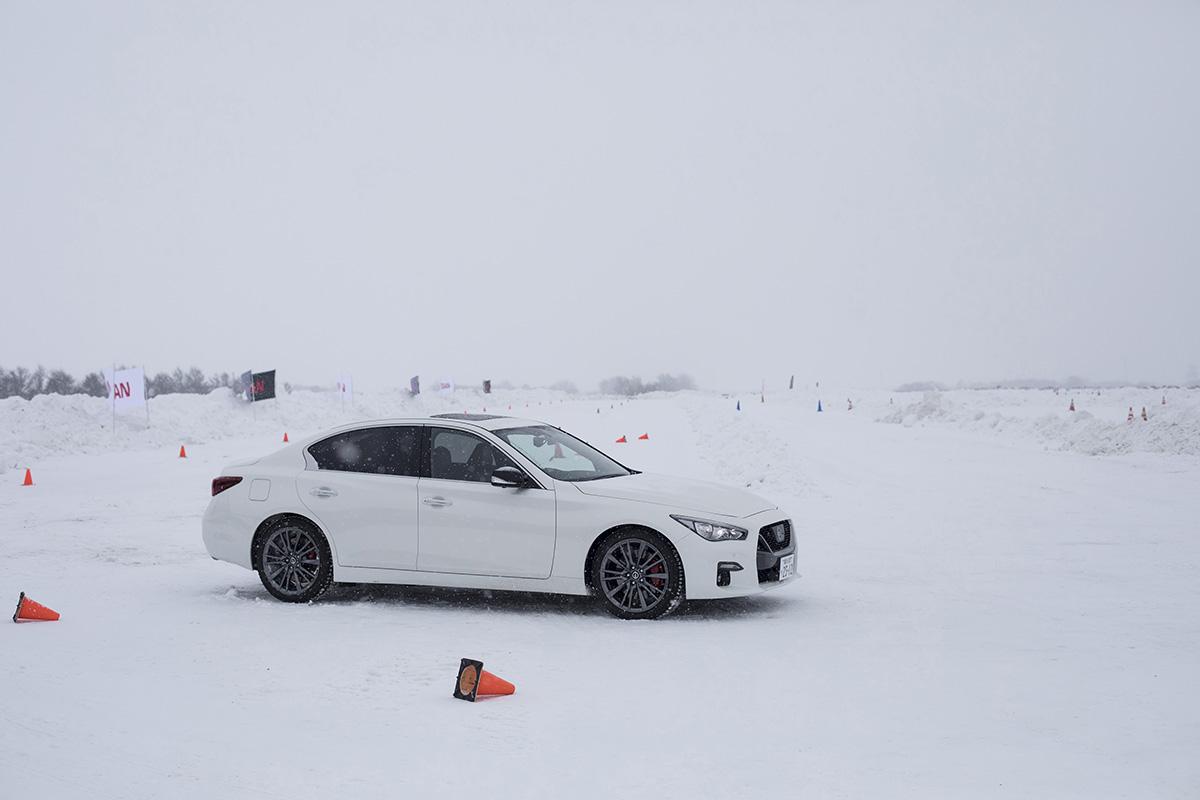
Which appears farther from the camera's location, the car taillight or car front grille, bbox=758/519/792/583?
the car taillight

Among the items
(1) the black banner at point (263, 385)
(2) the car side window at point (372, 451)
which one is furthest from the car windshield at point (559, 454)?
(1) the black banner at point (263, 385)

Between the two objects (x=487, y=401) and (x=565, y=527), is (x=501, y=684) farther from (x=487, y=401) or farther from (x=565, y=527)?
(x=487, y=401)

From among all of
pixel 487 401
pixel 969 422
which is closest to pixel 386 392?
pixel 487 401

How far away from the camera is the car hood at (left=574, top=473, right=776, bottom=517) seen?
27.4 feet

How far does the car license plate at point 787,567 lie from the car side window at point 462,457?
228 centimetres

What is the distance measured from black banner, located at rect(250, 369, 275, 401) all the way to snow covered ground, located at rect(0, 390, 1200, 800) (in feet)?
98.9

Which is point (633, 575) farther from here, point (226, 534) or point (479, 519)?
point (226, 534)

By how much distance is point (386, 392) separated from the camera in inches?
2712

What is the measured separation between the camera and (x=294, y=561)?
9.06 meters

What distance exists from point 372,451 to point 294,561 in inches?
44.1

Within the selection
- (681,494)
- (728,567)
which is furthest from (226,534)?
(728,567)

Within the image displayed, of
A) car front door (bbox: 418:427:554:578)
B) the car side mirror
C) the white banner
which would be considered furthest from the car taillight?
the white banner

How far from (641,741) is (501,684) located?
1.12 metres

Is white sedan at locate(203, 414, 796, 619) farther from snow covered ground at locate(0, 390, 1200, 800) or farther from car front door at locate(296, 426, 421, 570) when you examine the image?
snow covered ground at locate(0, 390, 1200, 800)
